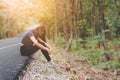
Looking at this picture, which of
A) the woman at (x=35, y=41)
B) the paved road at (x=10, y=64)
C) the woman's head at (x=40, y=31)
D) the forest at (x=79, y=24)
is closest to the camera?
the paved road at (x=10, y=64)

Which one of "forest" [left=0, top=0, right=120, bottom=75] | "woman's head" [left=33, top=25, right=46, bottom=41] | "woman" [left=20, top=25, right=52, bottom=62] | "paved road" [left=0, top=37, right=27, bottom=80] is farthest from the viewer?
"forest" [left=0, top=0, right=120, bottom=75]

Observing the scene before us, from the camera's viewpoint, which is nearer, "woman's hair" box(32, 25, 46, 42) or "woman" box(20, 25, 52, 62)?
"woman" box(20, 25, 52, 62)

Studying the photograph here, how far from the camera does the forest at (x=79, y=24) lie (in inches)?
630

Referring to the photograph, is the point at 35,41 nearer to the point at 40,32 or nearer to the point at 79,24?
the point at 40,32

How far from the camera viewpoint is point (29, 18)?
343 ft

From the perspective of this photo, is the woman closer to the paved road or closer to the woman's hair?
the woman's hair

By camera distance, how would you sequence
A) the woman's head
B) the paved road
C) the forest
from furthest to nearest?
1. the forest
2. the woman's head
3. the paved road

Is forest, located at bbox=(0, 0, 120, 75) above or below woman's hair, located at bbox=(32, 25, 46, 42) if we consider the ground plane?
below

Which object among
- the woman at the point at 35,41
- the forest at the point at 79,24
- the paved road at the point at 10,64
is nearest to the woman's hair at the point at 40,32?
the woman at the point at 35,41

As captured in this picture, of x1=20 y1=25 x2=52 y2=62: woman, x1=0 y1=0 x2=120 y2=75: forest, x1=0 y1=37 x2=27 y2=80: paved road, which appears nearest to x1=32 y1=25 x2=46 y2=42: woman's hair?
x1=20 y1=25 x2=52 y2=62: woman

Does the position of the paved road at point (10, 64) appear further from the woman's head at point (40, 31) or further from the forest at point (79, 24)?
the forest at point (79, 24)

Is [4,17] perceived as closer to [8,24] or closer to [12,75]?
[8,24]

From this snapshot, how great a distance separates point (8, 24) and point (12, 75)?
224ft

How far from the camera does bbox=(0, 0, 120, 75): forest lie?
630 inches
